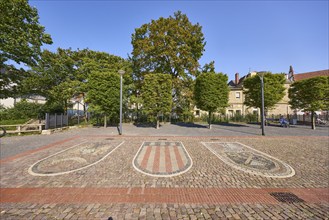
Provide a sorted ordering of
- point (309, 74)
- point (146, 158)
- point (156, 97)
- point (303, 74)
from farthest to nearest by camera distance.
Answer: point (303, 74) < point (309, 74) < point (156, 97) < point (146, 158)

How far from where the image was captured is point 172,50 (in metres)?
23.8

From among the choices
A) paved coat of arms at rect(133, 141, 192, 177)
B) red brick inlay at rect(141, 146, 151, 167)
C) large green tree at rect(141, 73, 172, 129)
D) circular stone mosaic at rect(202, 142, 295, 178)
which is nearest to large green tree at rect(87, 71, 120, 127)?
large green tree at rect(141, 73, 172, 129)

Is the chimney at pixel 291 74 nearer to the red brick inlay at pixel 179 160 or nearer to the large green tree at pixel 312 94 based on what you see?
the large green tree at pixel 312 94

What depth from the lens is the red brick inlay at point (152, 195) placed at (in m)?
3.74

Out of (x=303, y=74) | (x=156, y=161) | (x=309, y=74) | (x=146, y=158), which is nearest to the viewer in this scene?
(x=156, y=161)

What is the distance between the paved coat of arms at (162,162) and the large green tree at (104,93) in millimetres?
12360

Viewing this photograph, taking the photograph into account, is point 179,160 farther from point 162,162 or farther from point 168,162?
point 162,162

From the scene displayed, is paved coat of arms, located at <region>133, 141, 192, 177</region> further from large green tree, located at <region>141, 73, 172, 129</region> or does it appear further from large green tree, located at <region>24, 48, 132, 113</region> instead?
large green tree, located at <region>24, 48, 132, 113</region>

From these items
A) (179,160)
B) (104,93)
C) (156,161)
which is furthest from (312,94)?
(104,93)

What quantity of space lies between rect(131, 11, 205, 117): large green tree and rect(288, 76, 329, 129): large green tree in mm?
14038

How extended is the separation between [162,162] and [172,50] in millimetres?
21052

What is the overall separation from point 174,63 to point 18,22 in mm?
18564

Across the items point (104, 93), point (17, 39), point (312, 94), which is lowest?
point (312, 94)

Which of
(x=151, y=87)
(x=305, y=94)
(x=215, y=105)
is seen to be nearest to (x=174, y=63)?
(x=151, y=87)
